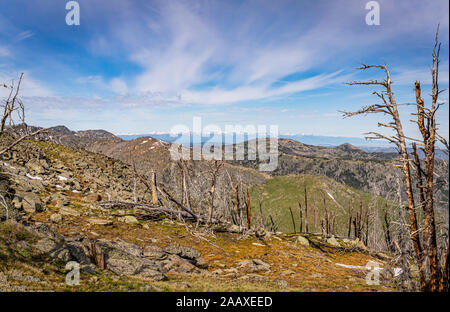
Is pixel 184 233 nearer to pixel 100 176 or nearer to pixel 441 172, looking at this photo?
pixel 441 172

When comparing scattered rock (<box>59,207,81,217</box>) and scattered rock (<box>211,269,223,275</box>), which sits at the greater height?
scattered rock (<box>59,207,81,217</box>)

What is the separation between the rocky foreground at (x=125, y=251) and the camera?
930cm

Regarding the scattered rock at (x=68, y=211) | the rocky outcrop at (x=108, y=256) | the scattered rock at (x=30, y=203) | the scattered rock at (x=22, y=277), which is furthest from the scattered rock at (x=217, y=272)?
the scattered rock at (x=30, y=203)

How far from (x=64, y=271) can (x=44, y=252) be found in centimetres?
143

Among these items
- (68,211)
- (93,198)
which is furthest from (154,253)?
(93,198)

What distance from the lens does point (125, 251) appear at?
12.4 metres

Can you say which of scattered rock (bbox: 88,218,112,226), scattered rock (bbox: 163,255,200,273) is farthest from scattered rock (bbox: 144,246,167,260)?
scattered rock (bbox: 88,218,112,226)

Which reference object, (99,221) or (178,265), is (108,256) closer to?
(178,265)

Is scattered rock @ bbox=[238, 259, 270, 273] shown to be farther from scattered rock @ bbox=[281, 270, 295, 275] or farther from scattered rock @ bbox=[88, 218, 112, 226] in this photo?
scattered rock @ bbox=[88, 218, 112, 226]

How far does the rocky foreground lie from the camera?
9.30 metres

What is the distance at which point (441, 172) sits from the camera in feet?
28.0

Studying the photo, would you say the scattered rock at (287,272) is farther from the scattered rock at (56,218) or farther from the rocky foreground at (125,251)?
the scattered rock at (56,218)
